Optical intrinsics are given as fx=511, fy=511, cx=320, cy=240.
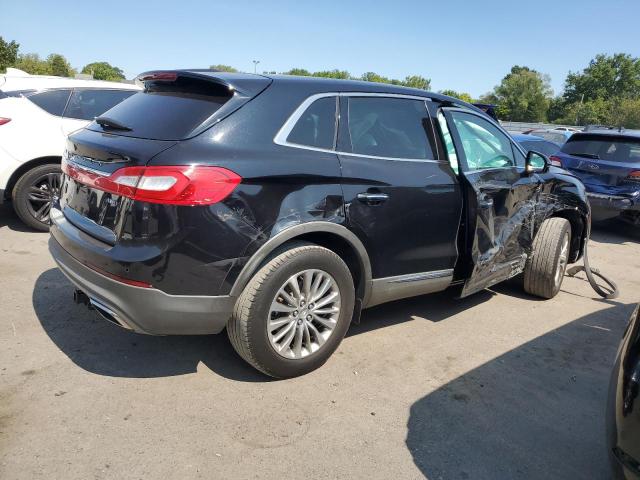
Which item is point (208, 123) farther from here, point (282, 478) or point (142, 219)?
point (282, 478)

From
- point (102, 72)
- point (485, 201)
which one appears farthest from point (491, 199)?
point (102, 72)

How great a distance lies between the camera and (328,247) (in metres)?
3.22

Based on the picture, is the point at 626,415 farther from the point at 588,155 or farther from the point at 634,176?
the point at 588,155

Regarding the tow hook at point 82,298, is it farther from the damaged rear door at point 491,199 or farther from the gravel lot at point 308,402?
the damaged rear door at point 491,199

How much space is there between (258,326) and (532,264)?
307 cm

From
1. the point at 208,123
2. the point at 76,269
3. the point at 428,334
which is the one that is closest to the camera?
the point at 208,123

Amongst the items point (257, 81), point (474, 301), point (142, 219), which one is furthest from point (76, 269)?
point (474, 301)

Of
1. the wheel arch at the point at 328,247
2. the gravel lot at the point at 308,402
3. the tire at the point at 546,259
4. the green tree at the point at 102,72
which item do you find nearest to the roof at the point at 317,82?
the wheel arch at the point at 328,247

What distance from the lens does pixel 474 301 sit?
15.8 ft

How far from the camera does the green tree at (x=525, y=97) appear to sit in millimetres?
84750

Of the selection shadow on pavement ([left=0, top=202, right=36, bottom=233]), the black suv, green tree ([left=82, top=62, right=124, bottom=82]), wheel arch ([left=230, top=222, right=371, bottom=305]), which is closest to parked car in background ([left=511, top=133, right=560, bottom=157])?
the black suv

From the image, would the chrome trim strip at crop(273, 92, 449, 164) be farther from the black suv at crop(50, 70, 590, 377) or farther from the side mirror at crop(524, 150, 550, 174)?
the side mirror at crop(524, 150, 550, 174)

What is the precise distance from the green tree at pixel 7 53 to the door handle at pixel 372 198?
42621 millimetres

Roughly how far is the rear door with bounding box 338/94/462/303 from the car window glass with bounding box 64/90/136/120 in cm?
414
